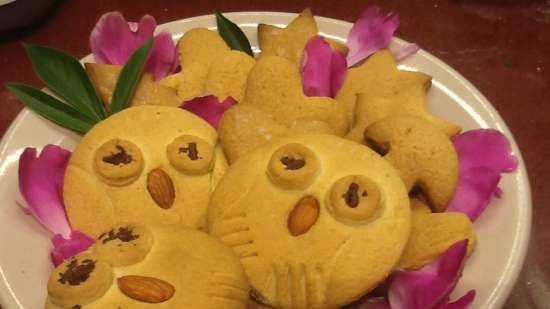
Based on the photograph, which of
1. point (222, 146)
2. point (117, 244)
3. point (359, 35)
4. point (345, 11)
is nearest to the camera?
point (117, 244)

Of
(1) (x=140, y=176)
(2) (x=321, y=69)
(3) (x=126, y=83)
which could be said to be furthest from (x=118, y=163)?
(2) (x=321, y=69)

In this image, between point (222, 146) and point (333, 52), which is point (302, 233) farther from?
point (333, 52)

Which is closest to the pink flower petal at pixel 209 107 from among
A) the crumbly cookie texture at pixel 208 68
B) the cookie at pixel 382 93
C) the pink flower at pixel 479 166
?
the crumbly cookie texture at pixel 208 68

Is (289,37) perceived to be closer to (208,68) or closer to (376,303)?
(208,68)

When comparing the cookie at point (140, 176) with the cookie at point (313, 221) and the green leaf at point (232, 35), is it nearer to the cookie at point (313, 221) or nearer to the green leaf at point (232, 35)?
the cookie at point (313, 221)

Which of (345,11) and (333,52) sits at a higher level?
(333,52)

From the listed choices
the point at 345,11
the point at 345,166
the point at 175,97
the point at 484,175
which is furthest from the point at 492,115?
the point at 345,11
